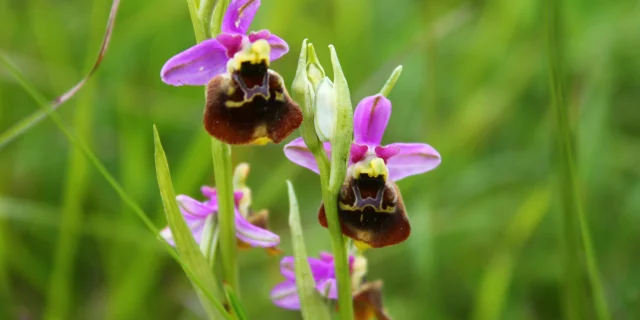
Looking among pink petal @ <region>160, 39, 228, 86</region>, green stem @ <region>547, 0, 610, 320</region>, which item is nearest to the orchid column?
pink petal @ <region>160, 39, 228, 86</region>

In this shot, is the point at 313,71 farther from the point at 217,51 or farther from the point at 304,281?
the point at 304,281

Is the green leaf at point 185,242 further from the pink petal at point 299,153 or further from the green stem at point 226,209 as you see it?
the pink petal at point 299,153

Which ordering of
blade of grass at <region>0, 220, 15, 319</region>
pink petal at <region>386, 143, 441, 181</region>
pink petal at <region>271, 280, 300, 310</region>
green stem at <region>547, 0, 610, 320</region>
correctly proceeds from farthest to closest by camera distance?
blade of grass at <region>0, 220, 15, 319</region> → pink petal at <region>271, 280, 300, 310</region> → pink petal at <region>386, 143, 441, 181</region> → green stem at <region>547, 0, 610, 320</region>

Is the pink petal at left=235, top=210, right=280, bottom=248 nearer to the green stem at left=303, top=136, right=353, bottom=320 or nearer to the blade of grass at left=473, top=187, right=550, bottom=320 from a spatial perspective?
the green stem at left=303, top=136, right=353, bottom=320

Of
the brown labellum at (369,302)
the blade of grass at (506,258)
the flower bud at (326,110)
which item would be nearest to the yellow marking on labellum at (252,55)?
the flower bud at (326,110)

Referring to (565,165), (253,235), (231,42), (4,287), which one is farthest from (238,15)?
(4,287)

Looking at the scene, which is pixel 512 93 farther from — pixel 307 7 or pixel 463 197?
pixel 307 7

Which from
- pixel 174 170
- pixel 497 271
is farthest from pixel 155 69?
pixel 497 271
